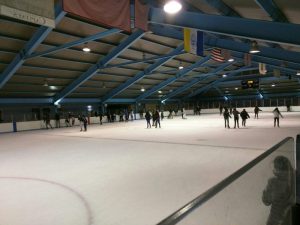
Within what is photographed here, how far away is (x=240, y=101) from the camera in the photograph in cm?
4934

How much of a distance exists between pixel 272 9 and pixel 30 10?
618 centimetres

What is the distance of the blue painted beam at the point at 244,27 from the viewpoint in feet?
21.5

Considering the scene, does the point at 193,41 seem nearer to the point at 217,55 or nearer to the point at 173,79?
the point at 217,55

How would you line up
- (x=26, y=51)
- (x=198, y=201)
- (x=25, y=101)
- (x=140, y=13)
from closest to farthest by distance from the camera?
(x=198, y=201) → (x=140, y=13) → (x=26, y=51) → (x=25, y=101)

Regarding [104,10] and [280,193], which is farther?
[104,10]

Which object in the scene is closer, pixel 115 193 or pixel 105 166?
pixel 115 193

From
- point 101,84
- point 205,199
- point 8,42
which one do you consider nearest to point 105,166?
point 205,199

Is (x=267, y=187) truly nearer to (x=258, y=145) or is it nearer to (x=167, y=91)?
(x=258, y=145)

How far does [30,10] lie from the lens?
604cm

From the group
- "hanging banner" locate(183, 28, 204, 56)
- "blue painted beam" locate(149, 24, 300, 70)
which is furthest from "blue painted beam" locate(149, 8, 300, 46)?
"blue painted beam" locate(149, 24, 300, 70)

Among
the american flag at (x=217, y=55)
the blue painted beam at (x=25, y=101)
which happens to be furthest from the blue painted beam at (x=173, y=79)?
the blue painted beam at (x=25, y=101)

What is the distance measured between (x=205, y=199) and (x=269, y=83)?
45259 mm

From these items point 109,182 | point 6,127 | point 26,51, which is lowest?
point 109,182

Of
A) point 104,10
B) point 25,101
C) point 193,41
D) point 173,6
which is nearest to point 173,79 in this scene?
point 25,101
